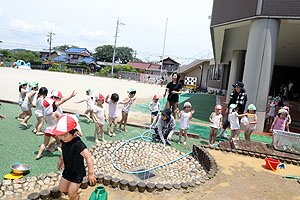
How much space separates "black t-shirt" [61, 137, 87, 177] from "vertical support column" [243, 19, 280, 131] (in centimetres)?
749

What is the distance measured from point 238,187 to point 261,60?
236 inches

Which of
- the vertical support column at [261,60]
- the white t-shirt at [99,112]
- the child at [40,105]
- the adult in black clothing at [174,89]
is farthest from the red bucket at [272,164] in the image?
the child at [40,105]

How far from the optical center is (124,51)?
80562 millimetres

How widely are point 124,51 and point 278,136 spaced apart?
7800 cm

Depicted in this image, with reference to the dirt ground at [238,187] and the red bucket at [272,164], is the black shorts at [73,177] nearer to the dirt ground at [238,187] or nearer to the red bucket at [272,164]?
the dirt ground at [238,187]

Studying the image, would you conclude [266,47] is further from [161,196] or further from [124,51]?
[124,51]

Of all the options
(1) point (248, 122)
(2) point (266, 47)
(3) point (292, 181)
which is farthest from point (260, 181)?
(2) point (266, 47)

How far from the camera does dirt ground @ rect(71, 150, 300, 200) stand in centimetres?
357

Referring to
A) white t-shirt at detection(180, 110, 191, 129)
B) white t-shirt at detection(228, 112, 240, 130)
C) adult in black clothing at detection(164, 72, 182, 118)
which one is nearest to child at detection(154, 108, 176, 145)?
white t-shirt at detection(180, 110, 191, 129)

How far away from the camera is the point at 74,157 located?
2.85 meters

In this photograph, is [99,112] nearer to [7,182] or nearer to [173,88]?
[7,182]

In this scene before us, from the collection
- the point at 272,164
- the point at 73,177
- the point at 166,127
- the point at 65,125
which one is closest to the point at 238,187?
the point at 272,164

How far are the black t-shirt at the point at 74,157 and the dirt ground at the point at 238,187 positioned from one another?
70 centimetres

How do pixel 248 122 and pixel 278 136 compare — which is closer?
pixel 278 136
